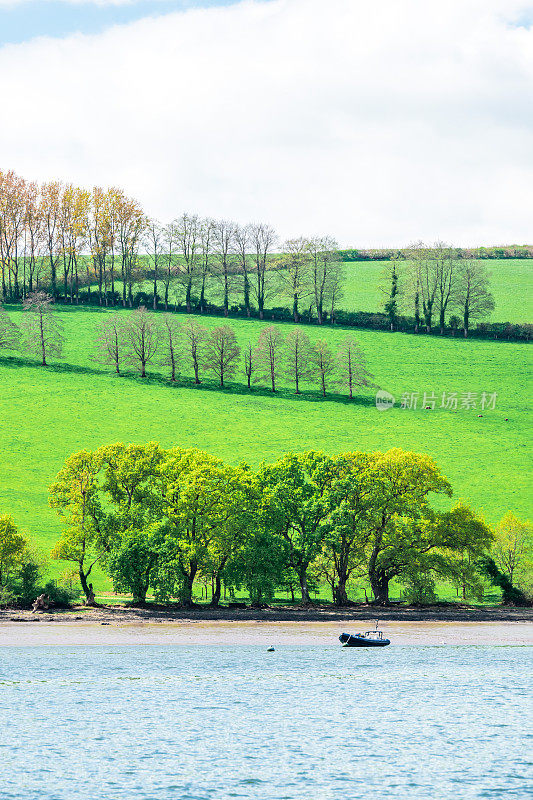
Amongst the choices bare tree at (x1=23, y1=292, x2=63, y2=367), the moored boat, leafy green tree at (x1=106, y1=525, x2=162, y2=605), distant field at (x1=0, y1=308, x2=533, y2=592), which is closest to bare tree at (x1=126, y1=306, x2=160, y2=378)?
distant field at (x1=0, y1=308, x2=533, y2=592)

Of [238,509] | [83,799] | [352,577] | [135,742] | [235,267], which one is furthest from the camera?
[235,267]

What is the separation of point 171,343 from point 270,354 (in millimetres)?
15914

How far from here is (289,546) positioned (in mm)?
76562

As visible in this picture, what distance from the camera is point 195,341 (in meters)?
130

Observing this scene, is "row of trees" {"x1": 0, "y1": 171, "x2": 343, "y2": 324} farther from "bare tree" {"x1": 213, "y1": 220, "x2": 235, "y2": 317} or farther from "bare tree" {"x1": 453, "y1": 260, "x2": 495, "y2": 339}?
"bare tree" {"x1": 453, "y1": 260, "x2": 495, "y2": 339}

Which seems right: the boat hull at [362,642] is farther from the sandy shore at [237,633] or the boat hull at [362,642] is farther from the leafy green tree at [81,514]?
the leafy green tree at [81,514]

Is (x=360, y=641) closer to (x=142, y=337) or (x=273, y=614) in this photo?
(x=273, y=614)

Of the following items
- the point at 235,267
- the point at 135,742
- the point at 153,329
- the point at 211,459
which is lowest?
the point at 135,742

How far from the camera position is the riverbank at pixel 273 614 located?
69562 mm

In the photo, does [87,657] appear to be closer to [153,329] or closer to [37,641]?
[37,641]

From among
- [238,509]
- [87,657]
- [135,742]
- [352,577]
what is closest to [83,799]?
[135,742]

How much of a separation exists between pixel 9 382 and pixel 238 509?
61.1 metres

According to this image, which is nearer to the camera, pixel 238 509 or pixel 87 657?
pixel 87 657

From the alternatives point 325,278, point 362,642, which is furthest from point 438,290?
point 362,642
